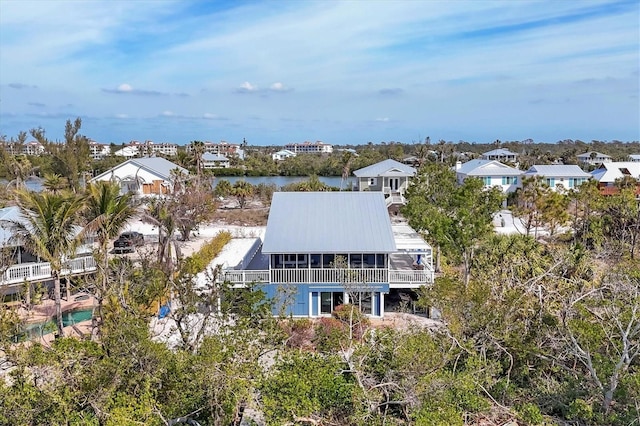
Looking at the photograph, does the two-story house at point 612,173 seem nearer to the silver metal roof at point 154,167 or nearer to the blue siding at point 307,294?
the blue siding at point 307,294

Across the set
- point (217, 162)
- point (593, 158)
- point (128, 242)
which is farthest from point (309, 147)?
point (128, 242)

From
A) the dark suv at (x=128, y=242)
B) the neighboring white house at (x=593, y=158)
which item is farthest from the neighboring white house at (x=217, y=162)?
the neighboring white house at (x=593, y=158)

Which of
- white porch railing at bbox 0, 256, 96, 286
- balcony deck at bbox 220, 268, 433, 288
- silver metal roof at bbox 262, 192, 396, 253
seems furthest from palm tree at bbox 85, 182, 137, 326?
silver metal roof at bbox 262, 192, 396, 253

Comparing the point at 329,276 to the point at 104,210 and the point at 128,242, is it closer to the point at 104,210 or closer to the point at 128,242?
the point at 104,210

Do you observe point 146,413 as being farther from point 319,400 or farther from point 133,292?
point 133,292

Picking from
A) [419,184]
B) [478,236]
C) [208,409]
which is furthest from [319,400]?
[419,184]

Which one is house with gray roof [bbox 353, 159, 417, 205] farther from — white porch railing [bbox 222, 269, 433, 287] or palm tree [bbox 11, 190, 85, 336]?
palm tree [bbox 11, 190, 85, 336]

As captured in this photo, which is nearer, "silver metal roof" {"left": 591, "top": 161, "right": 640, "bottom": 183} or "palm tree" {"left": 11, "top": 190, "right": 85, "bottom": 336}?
"palm tree" {"left": 11, "top": 190, "right": 85, "bottom": 336}
